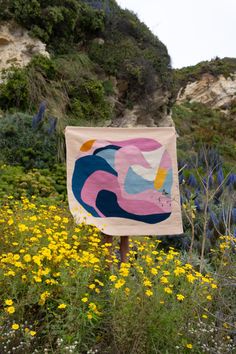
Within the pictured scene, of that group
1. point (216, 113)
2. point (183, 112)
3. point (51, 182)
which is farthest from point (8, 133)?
point (216, 113)

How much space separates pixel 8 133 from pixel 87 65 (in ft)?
13.7

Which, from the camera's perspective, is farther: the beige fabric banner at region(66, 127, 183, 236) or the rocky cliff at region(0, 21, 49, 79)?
the rocky cliff at region(0, 21, 49, 79)

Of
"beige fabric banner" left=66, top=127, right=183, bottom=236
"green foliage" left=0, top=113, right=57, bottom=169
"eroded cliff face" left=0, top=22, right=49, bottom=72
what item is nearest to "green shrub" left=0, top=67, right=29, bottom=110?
"eroded cliff face" left=0, top=22, right=49, bottom=72

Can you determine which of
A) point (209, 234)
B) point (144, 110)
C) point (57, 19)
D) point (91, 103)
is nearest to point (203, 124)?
point (144, 110)

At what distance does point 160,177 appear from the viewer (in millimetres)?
3445

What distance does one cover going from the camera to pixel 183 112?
22.0 metres

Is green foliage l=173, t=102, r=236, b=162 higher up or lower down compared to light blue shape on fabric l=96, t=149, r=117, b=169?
lower down

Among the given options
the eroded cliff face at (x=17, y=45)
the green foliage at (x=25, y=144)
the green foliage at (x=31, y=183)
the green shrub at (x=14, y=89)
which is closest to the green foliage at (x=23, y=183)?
the green foliage at (x=31, y=183)

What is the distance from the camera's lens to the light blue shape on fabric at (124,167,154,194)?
133 inches

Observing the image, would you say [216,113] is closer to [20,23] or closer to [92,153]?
[20,23]

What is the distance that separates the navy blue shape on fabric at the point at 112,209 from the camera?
3.34m

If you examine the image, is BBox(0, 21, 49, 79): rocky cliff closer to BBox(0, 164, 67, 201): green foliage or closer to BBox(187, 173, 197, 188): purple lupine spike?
BBox(0, 164, 67, 201): green foliage

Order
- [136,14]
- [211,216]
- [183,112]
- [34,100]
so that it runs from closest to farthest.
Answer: [211,216], [34,100], [136,14], [183,112]

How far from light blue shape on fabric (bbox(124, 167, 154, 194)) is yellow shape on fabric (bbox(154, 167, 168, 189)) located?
0.04m
